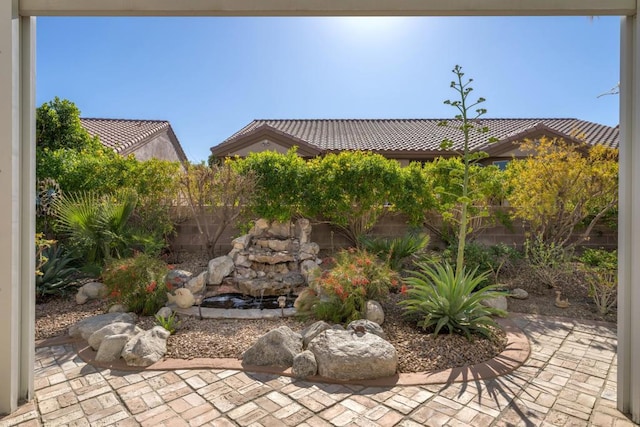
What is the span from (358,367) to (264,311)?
240 centimetres

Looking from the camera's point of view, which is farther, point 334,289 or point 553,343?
point 334,289

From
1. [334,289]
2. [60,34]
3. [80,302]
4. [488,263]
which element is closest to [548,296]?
[488,263]

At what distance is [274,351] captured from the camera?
10.6ft

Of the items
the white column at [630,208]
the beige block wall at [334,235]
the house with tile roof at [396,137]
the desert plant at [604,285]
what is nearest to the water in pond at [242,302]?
the beige block wall at [334,235]

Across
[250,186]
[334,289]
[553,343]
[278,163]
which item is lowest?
[553,343]

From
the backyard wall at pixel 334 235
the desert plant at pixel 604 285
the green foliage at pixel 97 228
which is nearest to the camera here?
the desert plant at pixel 604 285

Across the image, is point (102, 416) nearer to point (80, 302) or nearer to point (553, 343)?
point (80, 302)

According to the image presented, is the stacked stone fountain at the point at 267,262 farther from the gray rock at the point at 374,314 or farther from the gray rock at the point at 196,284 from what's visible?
the gray rock at the point at 374,314

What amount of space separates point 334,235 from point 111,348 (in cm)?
590

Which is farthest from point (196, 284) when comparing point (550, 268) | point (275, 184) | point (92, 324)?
point (550, 268)

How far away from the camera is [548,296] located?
5.64 metres

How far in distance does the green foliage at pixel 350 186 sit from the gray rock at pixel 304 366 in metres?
4.86

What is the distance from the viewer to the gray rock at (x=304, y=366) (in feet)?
9.79

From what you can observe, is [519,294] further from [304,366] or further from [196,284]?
[196,284]
